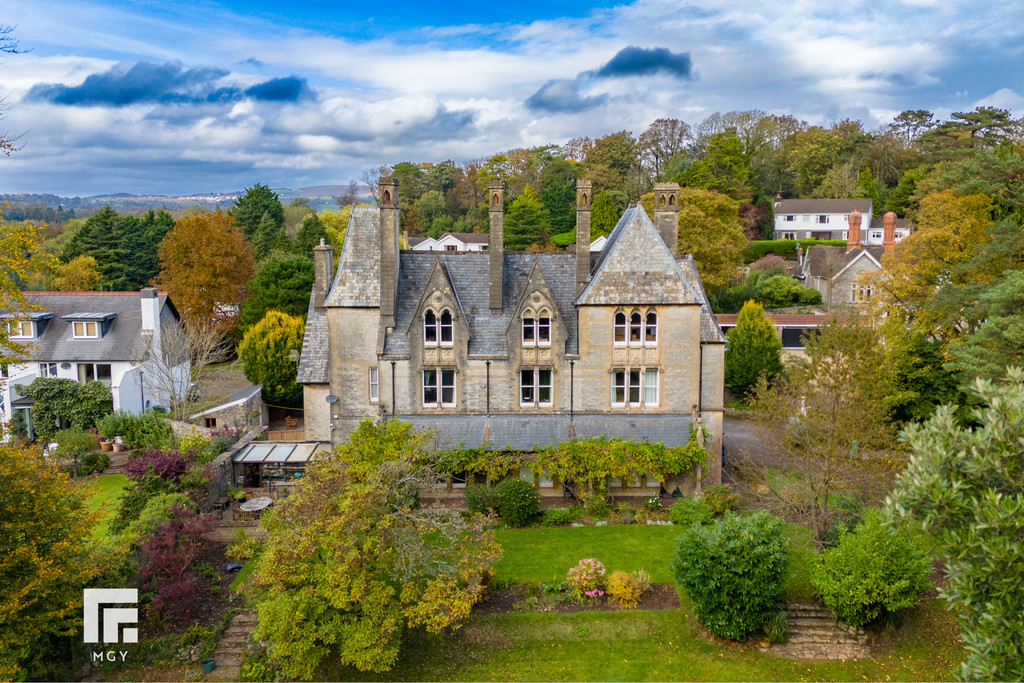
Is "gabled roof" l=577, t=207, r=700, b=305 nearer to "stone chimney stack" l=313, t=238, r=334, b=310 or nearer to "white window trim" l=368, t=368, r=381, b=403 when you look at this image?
"white window trim" l=368, t=368, r=381, b=403

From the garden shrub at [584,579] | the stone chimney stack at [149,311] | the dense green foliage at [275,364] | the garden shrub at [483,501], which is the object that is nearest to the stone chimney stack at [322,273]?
the dense green foliage at [275,364]

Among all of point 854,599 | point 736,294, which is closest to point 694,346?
point 854,599

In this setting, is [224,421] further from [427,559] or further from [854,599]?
[854,599]

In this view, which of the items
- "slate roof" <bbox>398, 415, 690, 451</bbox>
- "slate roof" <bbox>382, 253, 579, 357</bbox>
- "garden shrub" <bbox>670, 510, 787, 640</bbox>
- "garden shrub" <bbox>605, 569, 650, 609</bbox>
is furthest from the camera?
"slate roof" <bbox>382, 253, 579, 357</bbox>

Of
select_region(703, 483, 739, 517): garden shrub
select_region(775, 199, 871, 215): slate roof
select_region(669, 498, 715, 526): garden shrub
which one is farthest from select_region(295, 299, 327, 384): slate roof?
select_region(775, 199, 871, 215): slate roof

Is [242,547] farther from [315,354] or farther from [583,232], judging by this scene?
[583,232]

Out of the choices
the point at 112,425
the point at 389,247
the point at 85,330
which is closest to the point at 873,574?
the point at 389,247

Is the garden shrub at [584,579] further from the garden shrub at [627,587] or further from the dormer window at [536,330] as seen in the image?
the dormer window at [536,330]
